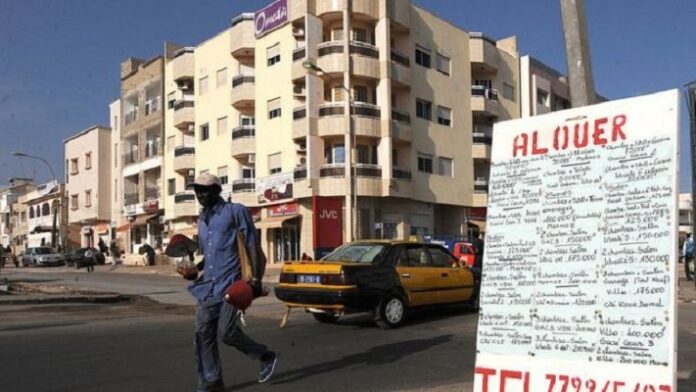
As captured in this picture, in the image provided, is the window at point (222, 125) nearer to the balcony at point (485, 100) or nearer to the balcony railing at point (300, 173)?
the balcony railing at point (300, 173)

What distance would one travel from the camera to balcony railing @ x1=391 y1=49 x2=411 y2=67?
1575 inches

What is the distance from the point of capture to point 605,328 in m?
4.18

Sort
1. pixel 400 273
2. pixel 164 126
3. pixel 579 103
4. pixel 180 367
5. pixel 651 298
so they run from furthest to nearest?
pixel 164 126, pixel 400 273, pixel 180 367, pixel 579 103, pixel 651 298

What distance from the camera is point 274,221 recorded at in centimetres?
4059

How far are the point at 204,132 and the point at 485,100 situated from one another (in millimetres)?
18993

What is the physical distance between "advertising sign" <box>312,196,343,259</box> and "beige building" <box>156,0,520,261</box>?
61 millimetres

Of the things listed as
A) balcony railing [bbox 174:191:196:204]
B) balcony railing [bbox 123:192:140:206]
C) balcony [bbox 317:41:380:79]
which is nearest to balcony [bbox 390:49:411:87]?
balcony [bbox 317:41:380:79]

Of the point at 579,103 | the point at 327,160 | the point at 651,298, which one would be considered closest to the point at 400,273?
the point at 579,103

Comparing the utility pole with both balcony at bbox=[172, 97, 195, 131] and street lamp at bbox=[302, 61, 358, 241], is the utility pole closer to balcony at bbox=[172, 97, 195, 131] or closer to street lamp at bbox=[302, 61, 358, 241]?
street lamp at bbox=[302, 61, 358, 241]

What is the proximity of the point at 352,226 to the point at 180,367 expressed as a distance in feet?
88.7

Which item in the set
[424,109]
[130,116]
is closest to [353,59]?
[424,109]

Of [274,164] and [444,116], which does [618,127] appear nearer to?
[274,164]

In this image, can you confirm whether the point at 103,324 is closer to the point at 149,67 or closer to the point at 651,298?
the point at 651,298

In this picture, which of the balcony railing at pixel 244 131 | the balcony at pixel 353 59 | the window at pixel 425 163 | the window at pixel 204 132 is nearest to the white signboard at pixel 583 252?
the balcony at pixel 353 59
